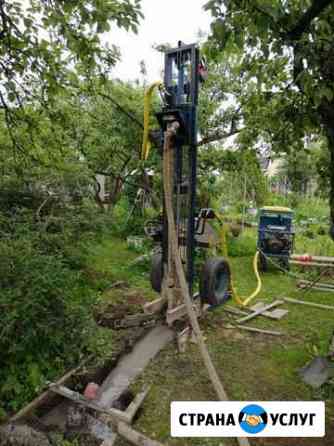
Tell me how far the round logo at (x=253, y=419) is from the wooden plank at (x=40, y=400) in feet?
4.36

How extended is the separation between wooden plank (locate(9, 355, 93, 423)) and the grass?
0.51 meters

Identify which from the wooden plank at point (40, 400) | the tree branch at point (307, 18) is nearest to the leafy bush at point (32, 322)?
the wooden plank at point (40, 400)

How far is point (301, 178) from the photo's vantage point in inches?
555

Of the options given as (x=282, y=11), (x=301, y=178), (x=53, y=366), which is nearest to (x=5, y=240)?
(x=53, y=366)

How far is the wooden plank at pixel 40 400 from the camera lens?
7.09ft

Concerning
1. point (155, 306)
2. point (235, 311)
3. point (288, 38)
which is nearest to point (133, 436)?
point (155, 306)

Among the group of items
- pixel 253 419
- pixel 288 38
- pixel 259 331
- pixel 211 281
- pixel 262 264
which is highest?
pixel 288 38

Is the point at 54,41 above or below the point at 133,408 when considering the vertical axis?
above

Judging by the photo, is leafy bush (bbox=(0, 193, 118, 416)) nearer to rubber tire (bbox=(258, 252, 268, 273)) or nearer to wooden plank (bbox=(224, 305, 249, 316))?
wooden plank (bbox=(224, 305, 249, 316))

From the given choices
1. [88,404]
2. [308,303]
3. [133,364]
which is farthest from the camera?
[308,303]

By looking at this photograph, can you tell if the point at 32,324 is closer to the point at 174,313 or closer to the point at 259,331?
the point at 174,313

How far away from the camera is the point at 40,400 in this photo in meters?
2.31

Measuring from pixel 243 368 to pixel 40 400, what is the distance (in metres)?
1.74

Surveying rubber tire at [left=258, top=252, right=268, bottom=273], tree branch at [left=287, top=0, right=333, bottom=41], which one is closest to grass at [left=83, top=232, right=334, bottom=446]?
rubber tire at [left=258, top=252, right=268, bottom=273]
